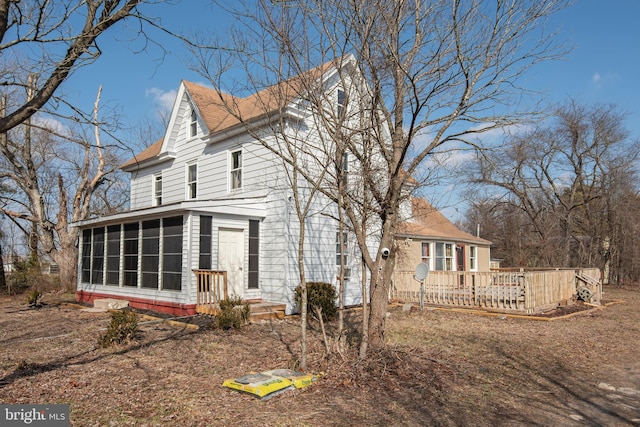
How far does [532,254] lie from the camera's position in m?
32.8

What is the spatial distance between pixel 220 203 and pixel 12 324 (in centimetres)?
598

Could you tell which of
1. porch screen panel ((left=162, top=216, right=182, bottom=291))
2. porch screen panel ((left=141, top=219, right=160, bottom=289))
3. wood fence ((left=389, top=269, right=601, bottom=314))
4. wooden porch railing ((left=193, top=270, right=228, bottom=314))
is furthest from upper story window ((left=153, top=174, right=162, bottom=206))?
wood fence ((left=389, top=269, right=601, bottom=314))

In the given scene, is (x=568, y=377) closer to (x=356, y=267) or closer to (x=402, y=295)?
(x=356, y=267)

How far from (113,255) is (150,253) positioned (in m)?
2.66

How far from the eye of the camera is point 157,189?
725 inches

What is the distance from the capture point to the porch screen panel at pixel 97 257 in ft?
51.6

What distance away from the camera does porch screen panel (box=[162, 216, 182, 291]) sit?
12.2 meters

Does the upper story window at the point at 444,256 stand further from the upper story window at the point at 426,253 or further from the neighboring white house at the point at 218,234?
the neighboring white house at the point at 218,234

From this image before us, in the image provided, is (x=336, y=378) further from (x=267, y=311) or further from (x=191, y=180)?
(x=191, y=180)

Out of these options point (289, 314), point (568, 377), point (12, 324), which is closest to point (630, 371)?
point (568, 377)

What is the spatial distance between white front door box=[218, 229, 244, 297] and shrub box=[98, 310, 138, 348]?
4423 millimetres

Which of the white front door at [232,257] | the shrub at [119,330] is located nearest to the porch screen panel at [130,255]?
the white front door at [232,257]

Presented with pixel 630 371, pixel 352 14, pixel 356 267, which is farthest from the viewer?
pixel 356 267

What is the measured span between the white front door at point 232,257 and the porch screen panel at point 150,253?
1943 mm
